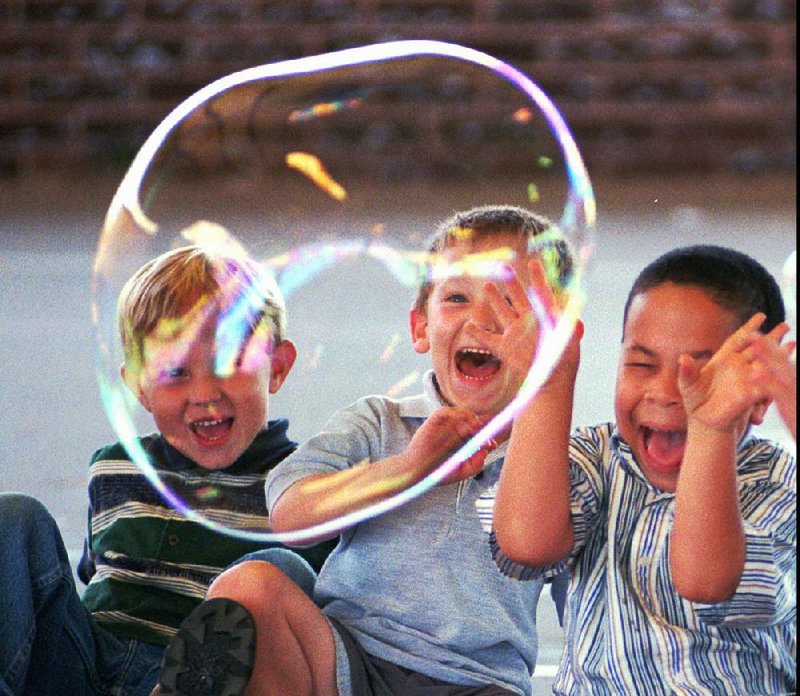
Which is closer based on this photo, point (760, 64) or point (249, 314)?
point (249, 314)

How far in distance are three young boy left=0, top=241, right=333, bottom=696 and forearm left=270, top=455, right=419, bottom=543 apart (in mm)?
83

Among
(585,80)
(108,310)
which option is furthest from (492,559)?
→ (585,80)

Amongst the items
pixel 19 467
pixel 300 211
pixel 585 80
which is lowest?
pixel 19 467

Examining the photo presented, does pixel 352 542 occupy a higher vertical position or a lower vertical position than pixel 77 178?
lower

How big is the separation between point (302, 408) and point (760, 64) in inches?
149

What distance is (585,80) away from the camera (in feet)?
18.6

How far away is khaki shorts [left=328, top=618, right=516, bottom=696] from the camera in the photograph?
47.4 inches

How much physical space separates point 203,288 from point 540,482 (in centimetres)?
38

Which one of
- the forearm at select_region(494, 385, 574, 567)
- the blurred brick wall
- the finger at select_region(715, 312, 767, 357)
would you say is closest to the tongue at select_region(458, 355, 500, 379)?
the forearm at select_region(494, 385, 574, 567)

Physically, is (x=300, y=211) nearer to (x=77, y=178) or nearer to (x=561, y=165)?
(x=561, y=165)

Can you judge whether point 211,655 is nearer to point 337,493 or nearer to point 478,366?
point 337,493

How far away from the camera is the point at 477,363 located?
4.05 feet

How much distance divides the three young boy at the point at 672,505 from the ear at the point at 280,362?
265 mm

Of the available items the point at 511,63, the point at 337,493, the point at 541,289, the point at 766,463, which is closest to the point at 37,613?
the point at 337,493
